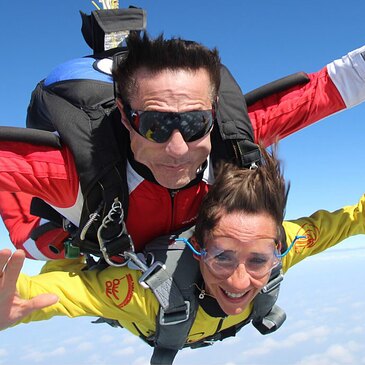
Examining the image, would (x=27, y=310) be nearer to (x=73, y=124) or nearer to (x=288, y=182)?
(x=73, y=124)

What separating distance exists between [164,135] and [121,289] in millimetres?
843

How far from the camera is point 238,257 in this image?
7.32 feet

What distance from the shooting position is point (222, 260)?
2229mm

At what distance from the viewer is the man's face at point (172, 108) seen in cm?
198

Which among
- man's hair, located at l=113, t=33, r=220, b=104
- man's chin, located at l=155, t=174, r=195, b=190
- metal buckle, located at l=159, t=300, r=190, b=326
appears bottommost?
metal buckle, located at l=159, t=300, r=190, b=326

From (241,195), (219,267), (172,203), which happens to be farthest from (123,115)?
(219,267)

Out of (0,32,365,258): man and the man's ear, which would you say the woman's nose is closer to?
(0,32,365,258): man

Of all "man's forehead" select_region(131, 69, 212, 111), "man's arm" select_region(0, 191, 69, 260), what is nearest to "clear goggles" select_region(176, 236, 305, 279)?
"man's forehead" select_region(131, 69, 212, 111)

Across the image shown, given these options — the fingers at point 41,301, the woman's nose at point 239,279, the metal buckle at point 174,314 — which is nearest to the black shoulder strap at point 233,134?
the woman's nose at point 239,279

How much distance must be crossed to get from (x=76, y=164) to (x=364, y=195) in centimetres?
167

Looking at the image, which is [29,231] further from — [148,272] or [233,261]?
[233,261]

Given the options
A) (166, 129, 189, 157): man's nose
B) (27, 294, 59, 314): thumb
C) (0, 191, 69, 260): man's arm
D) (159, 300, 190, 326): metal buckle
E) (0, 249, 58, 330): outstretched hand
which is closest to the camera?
(0, 249, 58, 330): outstretched hand

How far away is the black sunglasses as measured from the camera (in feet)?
6.47

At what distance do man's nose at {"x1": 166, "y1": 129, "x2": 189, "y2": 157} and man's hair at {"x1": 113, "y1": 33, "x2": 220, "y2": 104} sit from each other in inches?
11.0
